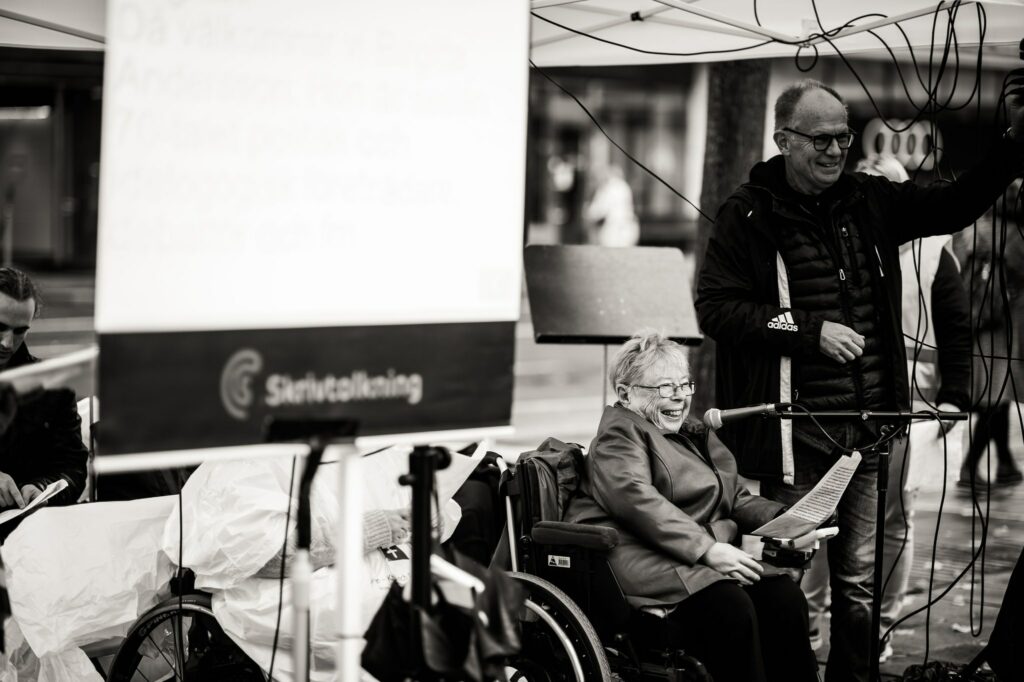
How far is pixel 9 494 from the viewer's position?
163 inches

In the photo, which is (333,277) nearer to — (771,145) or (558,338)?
(558,338)

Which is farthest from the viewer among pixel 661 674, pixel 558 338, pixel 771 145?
pixel 771 145

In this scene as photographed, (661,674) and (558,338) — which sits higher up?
(558,338)

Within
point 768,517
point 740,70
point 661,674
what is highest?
point 740,70

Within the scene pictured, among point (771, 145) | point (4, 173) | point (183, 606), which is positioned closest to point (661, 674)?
point (183, 606)

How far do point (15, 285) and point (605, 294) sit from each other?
2.31 metres

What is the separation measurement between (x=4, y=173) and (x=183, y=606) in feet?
61.0

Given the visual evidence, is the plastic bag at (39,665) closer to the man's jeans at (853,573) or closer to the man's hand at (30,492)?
the man's hand at (30,492)

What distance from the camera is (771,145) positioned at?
23.7ft

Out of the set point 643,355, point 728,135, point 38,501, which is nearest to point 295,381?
point 38,501

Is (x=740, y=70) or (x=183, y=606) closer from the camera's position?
(x=183, y=606)

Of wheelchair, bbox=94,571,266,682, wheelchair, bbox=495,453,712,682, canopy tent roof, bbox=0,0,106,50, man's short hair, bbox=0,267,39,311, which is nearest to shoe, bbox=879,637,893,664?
wheelchair, bbox=495,453,712,682

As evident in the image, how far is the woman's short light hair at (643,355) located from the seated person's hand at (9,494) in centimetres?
206

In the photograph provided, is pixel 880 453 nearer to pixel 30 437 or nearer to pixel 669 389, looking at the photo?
pixel 669 389
